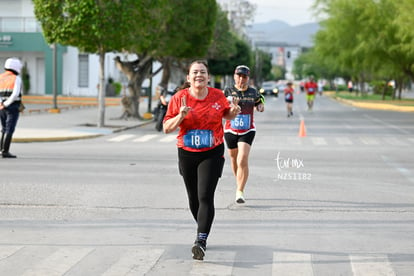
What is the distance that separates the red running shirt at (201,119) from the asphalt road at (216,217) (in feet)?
3.51

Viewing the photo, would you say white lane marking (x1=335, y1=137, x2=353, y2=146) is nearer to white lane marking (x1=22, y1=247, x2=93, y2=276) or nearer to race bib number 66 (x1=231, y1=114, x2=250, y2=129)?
race bib number 66 (x1=231, y1=114, x2=250, y2=129)

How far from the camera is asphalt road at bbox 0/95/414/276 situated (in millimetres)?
7480

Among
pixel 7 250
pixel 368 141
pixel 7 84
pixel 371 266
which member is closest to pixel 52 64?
pixel 368 141

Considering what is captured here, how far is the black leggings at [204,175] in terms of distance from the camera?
7.79 meters

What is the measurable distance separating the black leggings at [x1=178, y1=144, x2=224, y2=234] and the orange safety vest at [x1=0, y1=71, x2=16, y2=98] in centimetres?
918

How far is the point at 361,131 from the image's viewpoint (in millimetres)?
28453

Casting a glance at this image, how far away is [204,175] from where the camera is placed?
25.8 feet

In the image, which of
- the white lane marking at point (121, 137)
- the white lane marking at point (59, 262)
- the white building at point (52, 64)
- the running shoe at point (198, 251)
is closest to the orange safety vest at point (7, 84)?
the white lane marking at point (121, 137)

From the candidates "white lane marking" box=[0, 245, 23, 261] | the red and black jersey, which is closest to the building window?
the red and black jersey

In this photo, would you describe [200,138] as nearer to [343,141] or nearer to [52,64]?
[343,141]

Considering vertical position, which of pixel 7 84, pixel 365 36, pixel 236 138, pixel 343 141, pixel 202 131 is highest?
pixel 365 36

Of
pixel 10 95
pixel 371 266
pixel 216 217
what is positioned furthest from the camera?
pixel 10 95

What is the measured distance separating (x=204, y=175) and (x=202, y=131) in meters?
0.42

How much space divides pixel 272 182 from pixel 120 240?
5.61m
